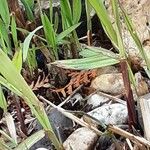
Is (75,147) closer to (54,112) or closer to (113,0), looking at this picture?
(54,112)

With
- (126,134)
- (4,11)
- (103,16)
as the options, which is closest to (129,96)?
(126,134)

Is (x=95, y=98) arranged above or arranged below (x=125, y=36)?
below

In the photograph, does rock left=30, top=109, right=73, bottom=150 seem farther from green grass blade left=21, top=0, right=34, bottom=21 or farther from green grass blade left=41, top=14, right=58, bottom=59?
green grass blade left=21, top=0, right=34, bottom=21

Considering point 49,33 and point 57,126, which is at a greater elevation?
point 49,33

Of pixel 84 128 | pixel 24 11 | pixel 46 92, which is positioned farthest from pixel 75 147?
pixel 24 11

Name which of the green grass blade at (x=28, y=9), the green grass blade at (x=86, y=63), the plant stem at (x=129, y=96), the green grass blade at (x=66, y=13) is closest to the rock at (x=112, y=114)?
the plant stem at (x=129, y=96)

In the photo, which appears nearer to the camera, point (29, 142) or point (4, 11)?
point (29, 142)

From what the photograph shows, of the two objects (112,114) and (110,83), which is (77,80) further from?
(112,114)
